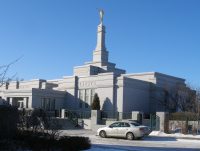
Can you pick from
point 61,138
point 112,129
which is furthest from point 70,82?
point 61,138

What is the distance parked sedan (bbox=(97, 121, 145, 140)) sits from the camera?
1188 inches

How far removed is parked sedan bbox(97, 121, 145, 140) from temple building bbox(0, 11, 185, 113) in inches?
804

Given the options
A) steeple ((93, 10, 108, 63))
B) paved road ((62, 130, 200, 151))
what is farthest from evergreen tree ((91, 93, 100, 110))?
paved road ((62, 130, 200, 151))

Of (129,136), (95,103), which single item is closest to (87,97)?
(95,103)

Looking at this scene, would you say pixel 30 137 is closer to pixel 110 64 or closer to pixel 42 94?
pixel 42 94

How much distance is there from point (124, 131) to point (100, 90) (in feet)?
80.2

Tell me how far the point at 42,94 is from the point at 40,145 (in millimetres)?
40494

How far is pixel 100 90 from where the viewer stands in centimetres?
5494

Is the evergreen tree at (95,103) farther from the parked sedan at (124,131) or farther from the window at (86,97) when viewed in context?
the parked sedan at (124,131)

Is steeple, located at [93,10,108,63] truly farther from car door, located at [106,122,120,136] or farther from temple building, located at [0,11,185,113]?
car door, located at [106,122,120,136]

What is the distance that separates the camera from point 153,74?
5728cm

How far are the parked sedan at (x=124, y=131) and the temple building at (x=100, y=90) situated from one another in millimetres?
20426

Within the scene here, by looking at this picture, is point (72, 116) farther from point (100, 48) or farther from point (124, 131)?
point (100, 48)

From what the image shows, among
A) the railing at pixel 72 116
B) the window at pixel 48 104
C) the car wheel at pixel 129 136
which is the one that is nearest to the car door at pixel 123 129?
the car wheel at pixel 129 136
